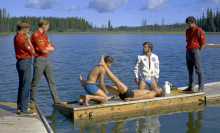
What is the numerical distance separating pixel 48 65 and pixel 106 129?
2.34m

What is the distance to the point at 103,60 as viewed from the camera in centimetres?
775

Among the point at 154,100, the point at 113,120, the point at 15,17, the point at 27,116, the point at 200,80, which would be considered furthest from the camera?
the point at 15,17

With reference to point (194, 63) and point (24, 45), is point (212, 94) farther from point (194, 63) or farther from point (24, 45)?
point (24, 45)

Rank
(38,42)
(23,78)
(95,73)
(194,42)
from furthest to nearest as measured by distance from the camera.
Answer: (194,42) → (95,73) → (38,42) → (23,78)

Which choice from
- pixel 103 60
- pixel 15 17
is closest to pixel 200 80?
pixel 103 60

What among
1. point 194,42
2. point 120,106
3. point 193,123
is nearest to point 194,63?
point 194,42

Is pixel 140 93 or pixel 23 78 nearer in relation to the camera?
pixel 23 78

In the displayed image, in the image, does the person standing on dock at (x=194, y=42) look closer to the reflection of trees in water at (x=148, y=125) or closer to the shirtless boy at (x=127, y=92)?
the shirtless boy at (x=127, y=92)

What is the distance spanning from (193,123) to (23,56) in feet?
16.6

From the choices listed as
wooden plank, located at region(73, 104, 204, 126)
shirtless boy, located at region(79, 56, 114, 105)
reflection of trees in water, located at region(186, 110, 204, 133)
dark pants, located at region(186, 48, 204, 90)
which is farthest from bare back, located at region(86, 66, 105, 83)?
dark pants, located at region(186, 48, 204, 90)

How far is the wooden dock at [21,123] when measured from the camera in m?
6.10

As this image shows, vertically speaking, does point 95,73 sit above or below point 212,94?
above

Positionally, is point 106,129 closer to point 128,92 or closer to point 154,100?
point 128,92

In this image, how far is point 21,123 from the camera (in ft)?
21.4
